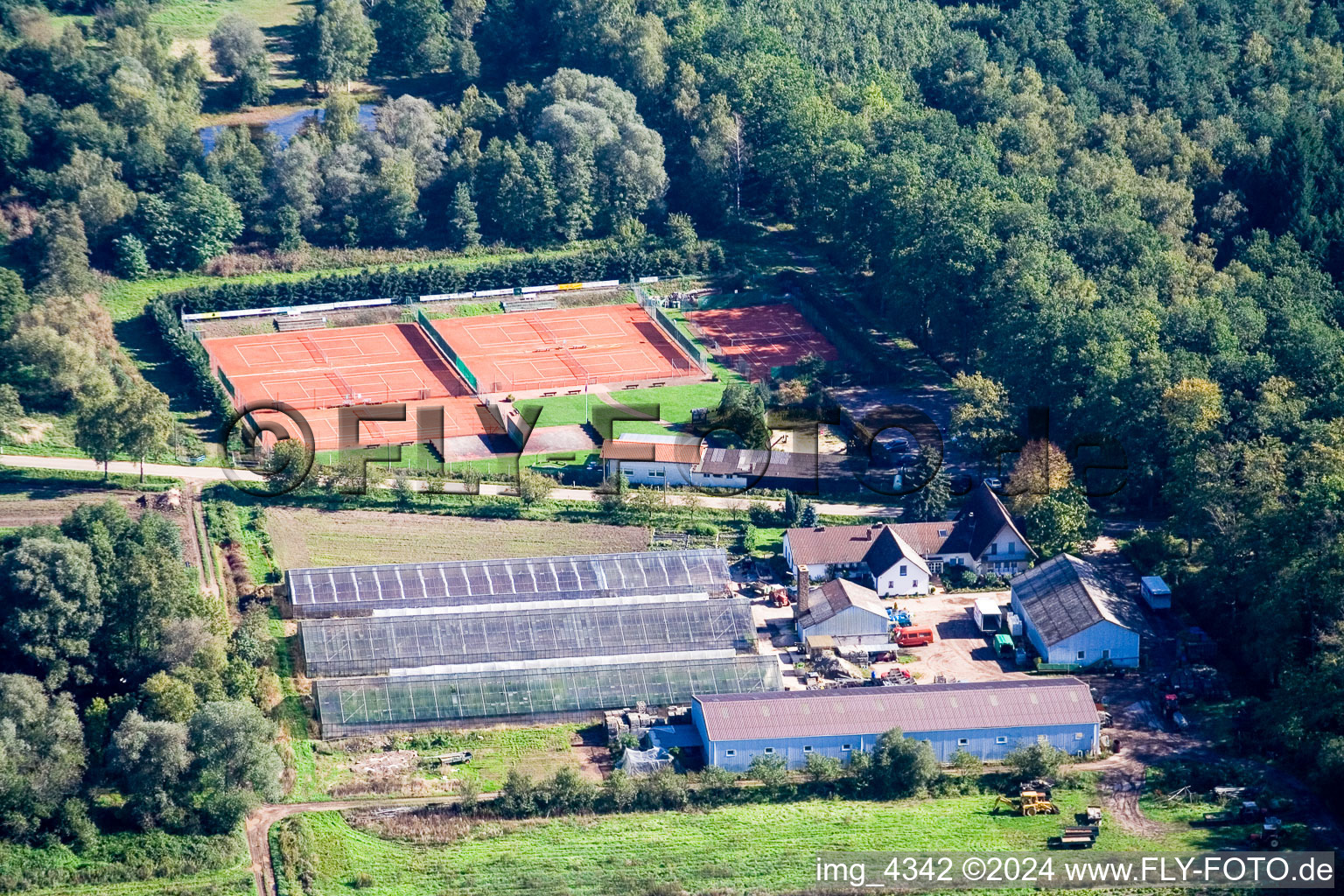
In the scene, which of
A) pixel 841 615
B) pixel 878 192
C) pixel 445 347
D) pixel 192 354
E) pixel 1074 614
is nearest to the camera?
pixel 1074 614

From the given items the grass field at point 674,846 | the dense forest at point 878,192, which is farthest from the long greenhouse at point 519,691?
the grass field at point 674,846

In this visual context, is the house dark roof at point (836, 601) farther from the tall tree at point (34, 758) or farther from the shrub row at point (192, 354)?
the shrub row at point (192, 354)

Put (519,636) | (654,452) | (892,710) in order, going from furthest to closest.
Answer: (654,452) → (519,636) → (892,710)

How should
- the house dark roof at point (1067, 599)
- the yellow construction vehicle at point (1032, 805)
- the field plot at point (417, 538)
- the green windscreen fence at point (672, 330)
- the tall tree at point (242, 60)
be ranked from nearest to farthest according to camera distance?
the yellow construction vehicle at point (1032, 805) → the house dark roof at point (1067, 599) → the field plot at point (417, 538) → the green windscreen fence at point (672, 330) → the tall tree at point (242, 60)

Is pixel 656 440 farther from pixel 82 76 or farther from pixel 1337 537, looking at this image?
pixel 82 76

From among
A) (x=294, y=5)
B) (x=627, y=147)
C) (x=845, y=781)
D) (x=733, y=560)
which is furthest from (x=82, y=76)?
(x=845, y=781)

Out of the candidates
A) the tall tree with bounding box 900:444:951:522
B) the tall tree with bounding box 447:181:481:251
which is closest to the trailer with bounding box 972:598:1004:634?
the tall tree with bounding box 900:444:951:522

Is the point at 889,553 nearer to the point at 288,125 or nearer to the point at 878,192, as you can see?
the point at 878,192

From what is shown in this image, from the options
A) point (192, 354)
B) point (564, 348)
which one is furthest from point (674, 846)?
point (564, 348)
